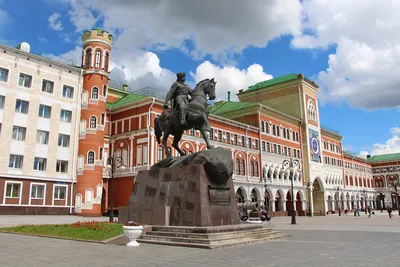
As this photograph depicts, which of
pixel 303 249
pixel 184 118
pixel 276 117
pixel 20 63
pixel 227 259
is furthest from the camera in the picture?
pixel 276 117

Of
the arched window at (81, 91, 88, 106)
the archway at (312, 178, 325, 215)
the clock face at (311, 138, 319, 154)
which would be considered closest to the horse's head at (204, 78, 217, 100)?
the arched window at (81, 91, 88, 106)

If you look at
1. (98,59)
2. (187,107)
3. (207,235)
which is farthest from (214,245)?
(98,59)

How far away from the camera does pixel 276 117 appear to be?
59.1m

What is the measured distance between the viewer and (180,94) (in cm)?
1484

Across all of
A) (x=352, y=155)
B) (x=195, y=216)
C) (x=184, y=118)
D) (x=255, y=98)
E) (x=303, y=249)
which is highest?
(x=255, y=98)

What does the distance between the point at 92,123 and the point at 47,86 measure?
20.8ft

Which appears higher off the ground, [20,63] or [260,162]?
[20,63]

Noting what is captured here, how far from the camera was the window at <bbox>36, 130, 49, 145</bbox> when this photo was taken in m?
Result: 37.6

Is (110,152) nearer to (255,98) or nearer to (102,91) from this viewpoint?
(102,91)

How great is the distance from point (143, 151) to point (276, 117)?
27499mm

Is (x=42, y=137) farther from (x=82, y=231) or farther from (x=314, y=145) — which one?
(x=314, y=145)

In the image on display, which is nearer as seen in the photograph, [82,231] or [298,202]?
[82,231]

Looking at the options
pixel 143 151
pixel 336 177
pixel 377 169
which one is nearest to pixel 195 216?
pixel 143 151

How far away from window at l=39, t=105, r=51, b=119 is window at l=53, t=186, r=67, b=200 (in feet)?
25.9
